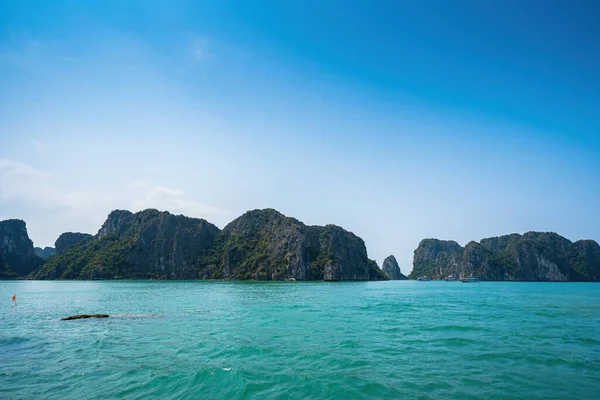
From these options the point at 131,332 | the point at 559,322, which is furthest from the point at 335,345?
the point at 559,322

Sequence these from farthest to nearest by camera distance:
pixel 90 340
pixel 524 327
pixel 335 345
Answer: pixel 524 327
pixel 90 340
pixel 335 345

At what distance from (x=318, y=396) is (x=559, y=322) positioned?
32525mm

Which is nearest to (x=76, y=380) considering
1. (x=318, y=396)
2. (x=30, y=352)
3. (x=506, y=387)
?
(x=30, y=352)

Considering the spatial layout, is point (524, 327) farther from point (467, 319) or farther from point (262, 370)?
point (262, 370)

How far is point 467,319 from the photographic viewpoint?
34562 mm

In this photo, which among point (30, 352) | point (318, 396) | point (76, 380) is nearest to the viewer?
point (318, 396)

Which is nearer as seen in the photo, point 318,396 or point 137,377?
point 318,396

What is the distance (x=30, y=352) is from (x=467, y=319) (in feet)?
125

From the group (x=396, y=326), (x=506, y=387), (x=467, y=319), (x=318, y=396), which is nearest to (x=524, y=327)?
(x=467, y=319)

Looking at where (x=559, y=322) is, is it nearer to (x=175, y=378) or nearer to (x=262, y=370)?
(x=262, y=370)

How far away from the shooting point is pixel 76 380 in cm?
1518

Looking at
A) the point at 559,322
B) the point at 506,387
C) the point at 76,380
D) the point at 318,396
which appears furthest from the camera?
the point at 559,322

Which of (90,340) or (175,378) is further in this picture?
(90,340)

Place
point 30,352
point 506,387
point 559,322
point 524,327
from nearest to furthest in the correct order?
1. point 506,387
2. point 30,352
3. point 524,327
4. point 559,322
